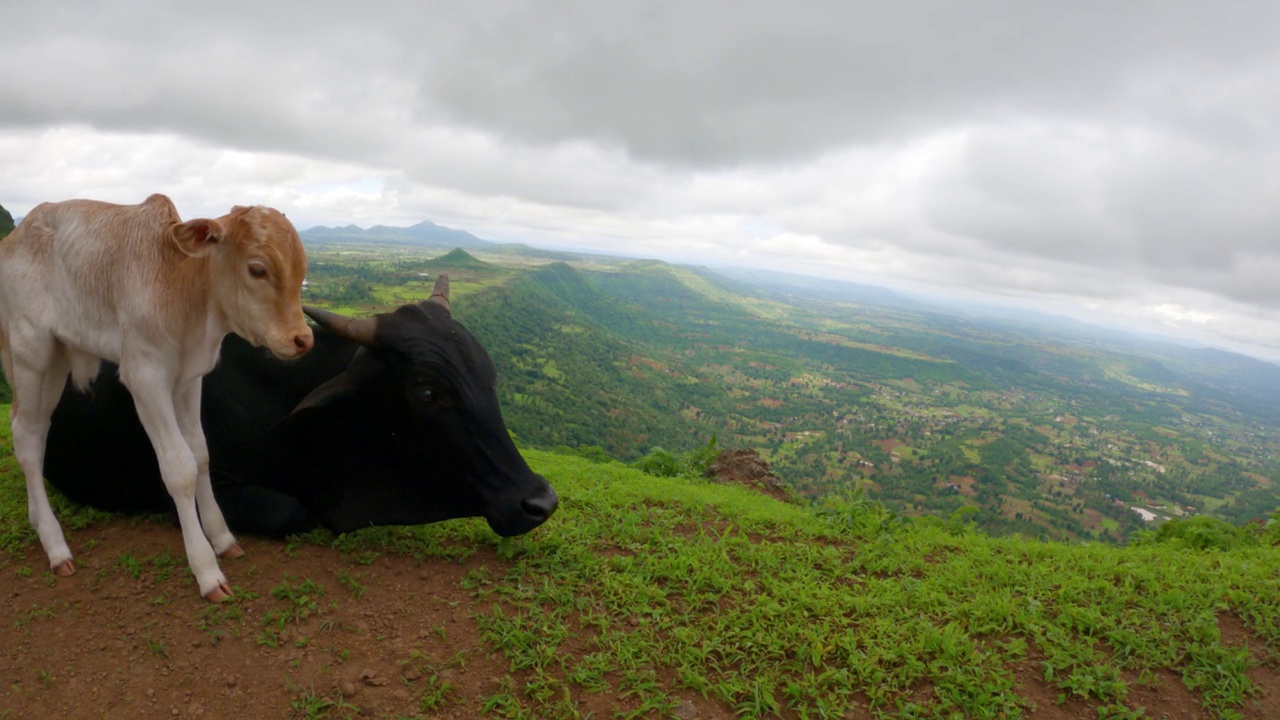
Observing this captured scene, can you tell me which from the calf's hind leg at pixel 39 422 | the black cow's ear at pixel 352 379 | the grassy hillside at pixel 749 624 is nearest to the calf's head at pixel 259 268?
the black cow's ear at pixel 352 379

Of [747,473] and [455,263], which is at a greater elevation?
[455,263]

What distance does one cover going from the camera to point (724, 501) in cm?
611

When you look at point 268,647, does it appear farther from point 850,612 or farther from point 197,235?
point 850,612

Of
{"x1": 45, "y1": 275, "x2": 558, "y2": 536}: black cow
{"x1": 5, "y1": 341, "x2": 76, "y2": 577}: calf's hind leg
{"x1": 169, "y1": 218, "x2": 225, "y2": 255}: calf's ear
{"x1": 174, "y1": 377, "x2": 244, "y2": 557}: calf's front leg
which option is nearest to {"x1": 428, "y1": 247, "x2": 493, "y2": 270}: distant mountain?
{"x1": 45, "y1": 275, "x2": 558, "y2": 536}: black cow

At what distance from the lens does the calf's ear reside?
3094 mm

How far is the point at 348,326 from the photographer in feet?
12.6

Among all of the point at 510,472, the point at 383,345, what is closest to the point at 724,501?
the point at 510,472

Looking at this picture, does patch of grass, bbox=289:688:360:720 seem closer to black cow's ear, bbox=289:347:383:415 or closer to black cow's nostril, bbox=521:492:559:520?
black cow's nostril, bbox=521:492:559:520

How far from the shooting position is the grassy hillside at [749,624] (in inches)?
124

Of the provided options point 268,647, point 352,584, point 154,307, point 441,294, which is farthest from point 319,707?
point 441,294

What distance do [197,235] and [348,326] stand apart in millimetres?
950

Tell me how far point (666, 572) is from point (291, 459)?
290cm

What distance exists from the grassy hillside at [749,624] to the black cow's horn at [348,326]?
156 cm

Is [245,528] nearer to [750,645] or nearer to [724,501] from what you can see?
[750,645]
